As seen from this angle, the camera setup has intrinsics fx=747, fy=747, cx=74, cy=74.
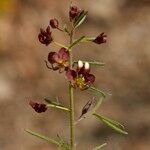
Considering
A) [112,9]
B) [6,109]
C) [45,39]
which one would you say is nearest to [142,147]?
[6,109]

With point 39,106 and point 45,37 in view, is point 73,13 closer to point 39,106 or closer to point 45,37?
point 45,37

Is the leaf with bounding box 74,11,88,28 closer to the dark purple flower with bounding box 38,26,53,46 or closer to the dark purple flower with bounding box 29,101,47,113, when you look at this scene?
the dark purple flower with bounding box 38,26,53,46

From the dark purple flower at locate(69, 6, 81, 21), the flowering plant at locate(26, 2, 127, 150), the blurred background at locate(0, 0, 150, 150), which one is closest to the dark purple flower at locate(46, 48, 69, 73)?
the flowering plant at locate(26, 2, 127, 150)

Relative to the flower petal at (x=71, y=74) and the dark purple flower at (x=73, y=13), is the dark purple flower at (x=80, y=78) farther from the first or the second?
the dark purple flower at (x=73, y=13)

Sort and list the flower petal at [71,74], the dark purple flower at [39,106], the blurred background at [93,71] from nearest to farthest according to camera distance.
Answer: the flower petal at [71,74] < the dark purple flower at [39,106] < the blurred background at [93,71]

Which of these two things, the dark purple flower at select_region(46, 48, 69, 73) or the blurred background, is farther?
the blurred background

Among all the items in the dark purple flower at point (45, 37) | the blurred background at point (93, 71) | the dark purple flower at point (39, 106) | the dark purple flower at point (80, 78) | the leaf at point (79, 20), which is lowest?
the blurred background at point (93, 71)

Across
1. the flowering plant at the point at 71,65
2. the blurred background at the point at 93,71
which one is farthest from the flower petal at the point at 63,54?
the blurred background at the point at 93,71

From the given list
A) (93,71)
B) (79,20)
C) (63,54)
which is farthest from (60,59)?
(93,71)
